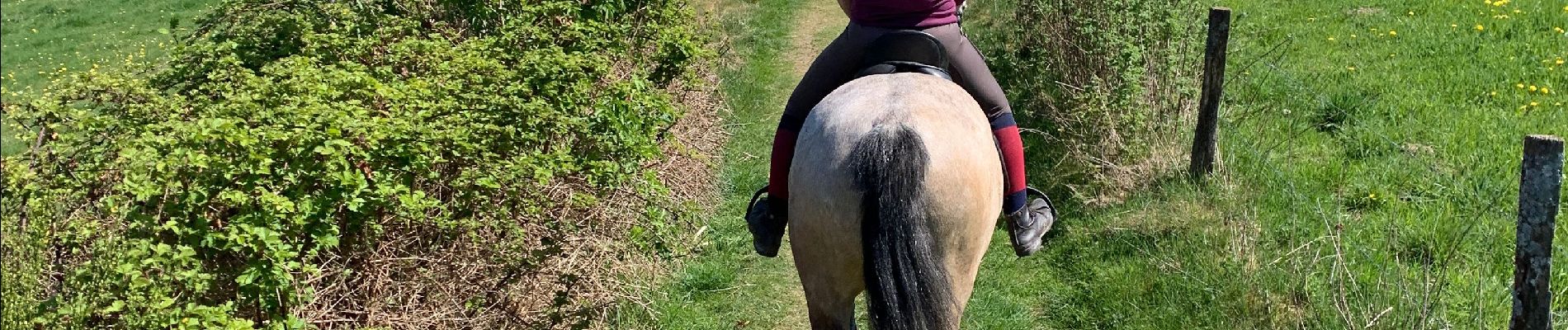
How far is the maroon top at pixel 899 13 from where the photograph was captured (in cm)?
448

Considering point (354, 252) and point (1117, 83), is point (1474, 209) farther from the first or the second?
point (354, 252)

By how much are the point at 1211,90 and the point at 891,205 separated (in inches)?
143

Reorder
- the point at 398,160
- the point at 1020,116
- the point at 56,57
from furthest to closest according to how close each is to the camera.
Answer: the point at 56,57, the point at 1020,116, the point at 398,160

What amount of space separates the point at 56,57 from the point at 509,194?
9345 millimetres

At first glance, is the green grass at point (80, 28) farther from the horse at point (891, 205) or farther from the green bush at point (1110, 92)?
the horse at point (891, 205)

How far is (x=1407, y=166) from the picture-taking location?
5.75m

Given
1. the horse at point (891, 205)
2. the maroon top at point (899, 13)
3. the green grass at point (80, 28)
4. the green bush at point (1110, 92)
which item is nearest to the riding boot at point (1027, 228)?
the horse at point (891, 205)

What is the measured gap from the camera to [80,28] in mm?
14062

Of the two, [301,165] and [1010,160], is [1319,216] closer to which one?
[1010,160]

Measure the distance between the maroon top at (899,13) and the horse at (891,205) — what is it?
0.82m

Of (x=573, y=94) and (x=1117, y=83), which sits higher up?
(x=573, y=94)

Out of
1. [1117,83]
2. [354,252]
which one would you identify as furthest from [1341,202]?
[354,252]

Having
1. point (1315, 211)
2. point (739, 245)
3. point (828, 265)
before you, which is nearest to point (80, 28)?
point (739, 245)

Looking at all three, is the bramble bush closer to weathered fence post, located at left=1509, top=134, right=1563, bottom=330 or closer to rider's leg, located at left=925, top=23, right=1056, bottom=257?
rider's leg, located at left=925, top=23, right=1056, bottom=257
